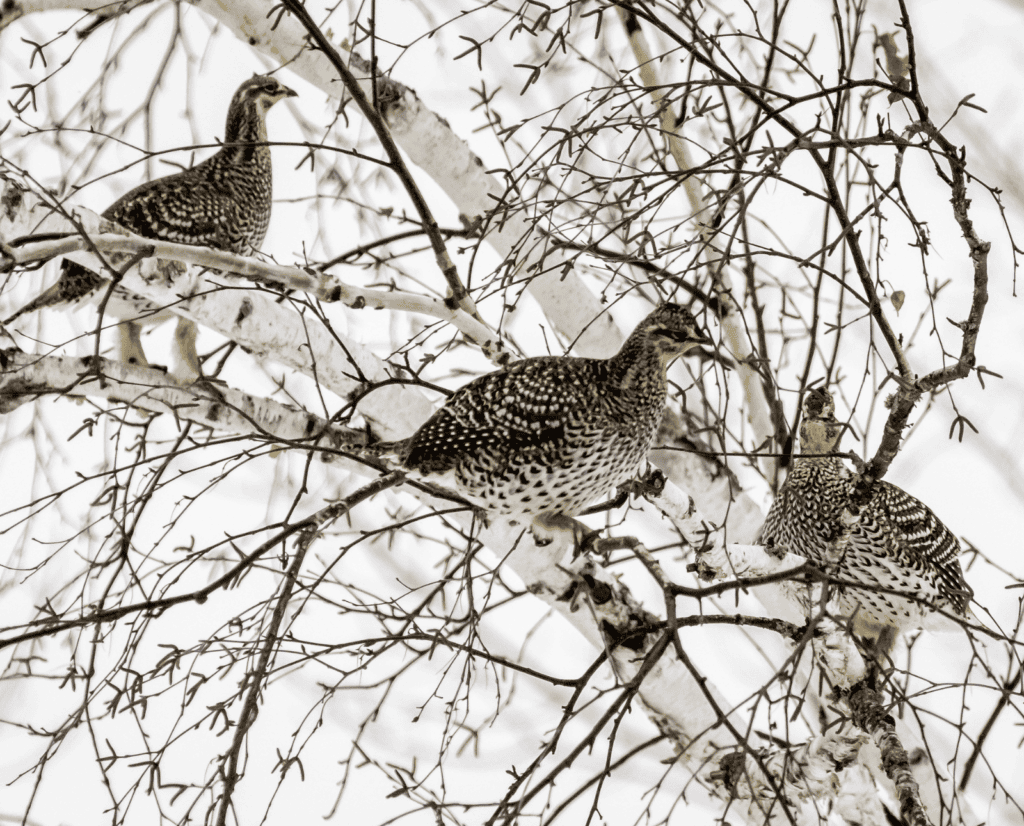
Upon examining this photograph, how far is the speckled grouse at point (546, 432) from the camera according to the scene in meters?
2.48

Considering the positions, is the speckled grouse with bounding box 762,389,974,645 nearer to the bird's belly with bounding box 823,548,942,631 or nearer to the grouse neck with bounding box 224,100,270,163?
the bird's belly with bounding box 823,548,942,631

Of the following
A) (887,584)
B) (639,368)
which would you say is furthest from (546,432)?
(887,584)

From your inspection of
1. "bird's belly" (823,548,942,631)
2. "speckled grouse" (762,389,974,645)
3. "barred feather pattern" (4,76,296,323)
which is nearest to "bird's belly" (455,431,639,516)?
"speckled grouse" (762,389,974,645)

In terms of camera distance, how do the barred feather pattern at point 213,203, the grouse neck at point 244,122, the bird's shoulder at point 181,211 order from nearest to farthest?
the barred feather pattern at point 213,203, the bird's shoulder at point 181,211, the grouse neck at point 244,122

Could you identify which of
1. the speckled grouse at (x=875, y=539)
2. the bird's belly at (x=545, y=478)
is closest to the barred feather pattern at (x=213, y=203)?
the bird's belly at (x=545, y=478)

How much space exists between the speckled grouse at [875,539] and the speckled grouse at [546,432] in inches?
21.0

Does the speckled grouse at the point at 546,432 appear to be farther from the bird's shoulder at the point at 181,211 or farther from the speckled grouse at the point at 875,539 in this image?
the bird's shoulder at the point at 181,211

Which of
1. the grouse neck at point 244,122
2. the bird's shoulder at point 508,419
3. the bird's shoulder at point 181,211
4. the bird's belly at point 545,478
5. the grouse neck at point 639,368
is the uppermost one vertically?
the grouse neck at point 244,122

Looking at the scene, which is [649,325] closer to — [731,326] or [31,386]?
[731,326]

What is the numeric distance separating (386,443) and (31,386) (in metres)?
0.89

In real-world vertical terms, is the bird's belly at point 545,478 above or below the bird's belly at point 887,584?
above

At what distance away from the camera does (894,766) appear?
194cm

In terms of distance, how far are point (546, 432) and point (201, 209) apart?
148 cm

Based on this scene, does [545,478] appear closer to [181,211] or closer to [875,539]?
[875,539]
